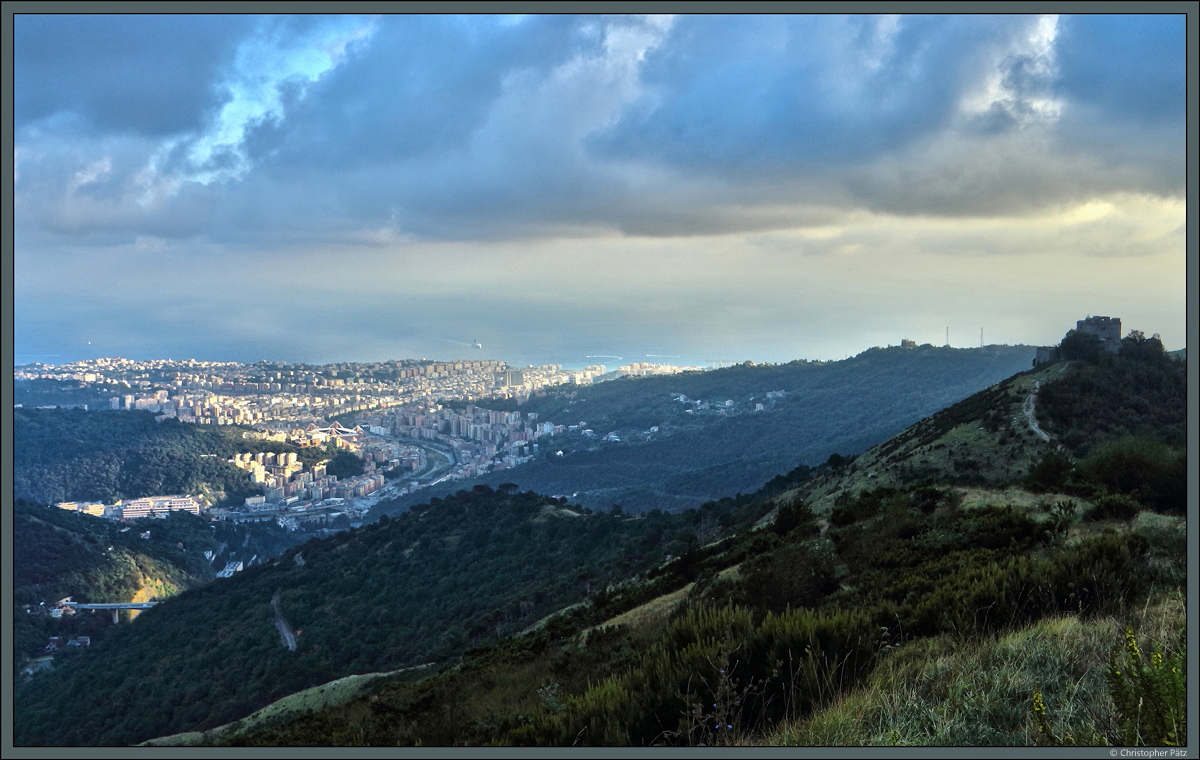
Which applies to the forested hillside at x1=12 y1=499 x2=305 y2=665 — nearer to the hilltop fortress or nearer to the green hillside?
the green hillside

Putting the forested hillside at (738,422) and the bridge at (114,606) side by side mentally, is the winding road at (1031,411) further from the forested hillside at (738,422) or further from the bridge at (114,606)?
the bridge at (114,606)

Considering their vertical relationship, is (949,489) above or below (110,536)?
above

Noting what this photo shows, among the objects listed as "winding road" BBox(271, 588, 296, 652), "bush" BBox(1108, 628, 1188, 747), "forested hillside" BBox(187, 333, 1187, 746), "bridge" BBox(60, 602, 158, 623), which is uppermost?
"bush" BBox(1108, 628, 1188, 747)

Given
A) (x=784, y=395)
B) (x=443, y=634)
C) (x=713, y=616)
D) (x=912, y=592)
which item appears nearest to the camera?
(x=713, y=616)

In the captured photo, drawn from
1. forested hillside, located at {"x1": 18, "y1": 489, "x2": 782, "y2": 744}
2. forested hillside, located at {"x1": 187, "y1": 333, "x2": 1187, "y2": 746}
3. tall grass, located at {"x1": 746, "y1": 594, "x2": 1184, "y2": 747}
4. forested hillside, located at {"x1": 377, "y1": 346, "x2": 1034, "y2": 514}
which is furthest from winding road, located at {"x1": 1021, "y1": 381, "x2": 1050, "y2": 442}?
tall grass, located at {"x1": 746, "y1": 594, "x2": 1184, "y2": 747}

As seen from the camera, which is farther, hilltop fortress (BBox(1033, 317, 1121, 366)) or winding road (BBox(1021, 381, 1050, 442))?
hilltop fortress (BBox(1033, 317, 1121, 366))

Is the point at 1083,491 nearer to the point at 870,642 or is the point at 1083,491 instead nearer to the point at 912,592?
the point at 912,592

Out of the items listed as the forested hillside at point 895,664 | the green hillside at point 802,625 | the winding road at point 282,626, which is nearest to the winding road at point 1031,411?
the green hillside at point 802,625

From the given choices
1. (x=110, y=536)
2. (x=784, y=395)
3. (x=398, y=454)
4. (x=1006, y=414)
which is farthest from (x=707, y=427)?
(x=110, y=536)
